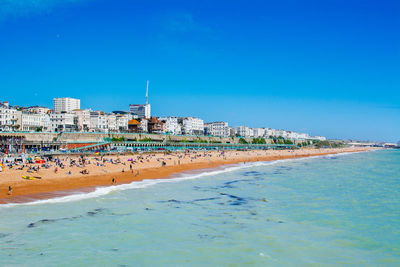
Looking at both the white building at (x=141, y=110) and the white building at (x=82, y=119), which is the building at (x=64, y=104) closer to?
the white building at (x=141, y=110)

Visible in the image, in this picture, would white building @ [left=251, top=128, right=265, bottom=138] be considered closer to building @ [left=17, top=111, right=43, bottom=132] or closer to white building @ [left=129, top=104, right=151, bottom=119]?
white building @ [left=129, top=104, right=151, bottom=119]

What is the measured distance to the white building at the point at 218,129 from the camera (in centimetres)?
13525

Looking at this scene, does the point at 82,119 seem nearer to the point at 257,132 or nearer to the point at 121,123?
the point at 121,123

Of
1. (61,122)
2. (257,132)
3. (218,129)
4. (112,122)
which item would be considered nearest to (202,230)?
(61,122)

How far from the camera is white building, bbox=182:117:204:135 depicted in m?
126

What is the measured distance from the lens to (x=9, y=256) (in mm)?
10445

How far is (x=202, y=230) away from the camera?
1338cm

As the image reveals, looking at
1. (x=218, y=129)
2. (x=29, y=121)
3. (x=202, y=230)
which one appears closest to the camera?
(x=202, y=230)

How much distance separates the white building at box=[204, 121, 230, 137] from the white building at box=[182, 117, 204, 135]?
3912 millimetres

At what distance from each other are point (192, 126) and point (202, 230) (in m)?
116

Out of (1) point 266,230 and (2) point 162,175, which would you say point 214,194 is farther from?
(2) point 162,175

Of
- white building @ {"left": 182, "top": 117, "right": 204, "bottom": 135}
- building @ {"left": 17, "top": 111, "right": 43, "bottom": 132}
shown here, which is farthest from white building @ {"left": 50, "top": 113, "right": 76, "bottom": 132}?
white building @ {"left": 182, "top": 117, "right": 204, "bottom": 135}

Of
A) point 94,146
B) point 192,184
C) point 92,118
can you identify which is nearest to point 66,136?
point 94,146

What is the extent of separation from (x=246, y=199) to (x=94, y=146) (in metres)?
44.3
